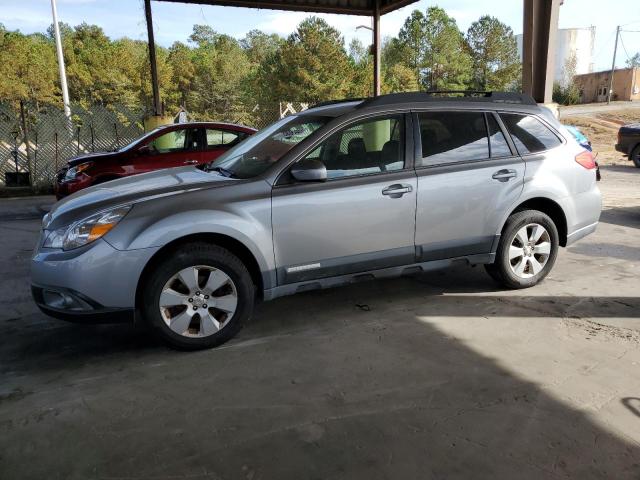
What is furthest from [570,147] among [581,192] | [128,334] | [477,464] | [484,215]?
[128,334]

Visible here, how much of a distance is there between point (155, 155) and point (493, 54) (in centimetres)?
6985

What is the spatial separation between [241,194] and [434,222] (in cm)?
163

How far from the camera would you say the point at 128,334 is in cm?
422

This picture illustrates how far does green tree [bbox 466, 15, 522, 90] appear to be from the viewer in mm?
69000

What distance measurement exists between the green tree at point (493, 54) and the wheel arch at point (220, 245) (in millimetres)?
70921

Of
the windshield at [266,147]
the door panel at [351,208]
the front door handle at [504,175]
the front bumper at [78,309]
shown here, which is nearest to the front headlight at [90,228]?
the front bumper at [78,309]

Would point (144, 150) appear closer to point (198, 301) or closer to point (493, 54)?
point (198, 301)

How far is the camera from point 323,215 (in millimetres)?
4023

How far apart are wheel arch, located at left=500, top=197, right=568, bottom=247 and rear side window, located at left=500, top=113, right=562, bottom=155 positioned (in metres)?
0.46

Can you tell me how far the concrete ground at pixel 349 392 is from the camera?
2582 mm

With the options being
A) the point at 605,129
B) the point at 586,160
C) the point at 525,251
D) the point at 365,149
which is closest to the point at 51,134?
the point at 365,149

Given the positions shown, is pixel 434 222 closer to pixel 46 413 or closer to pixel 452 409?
pixel 452 409

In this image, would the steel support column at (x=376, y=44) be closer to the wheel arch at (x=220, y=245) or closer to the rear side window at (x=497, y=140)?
the rear side window at (x=497, y=140)

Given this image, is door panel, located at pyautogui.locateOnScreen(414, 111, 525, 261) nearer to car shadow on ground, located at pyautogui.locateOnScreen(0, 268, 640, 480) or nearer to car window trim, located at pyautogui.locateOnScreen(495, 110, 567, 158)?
car window trim, located at pyautogui.locateOnScreen(495, 110, 567, 158)
